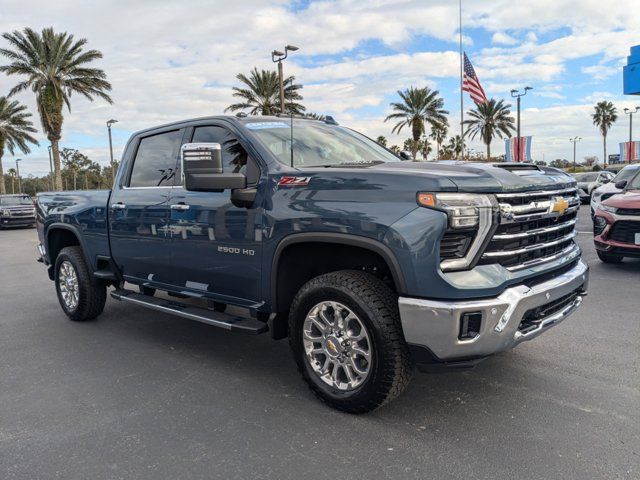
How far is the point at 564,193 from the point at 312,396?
2.21m

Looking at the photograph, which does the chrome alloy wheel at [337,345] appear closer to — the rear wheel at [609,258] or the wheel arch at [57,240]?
the wheel arch at [57,240]

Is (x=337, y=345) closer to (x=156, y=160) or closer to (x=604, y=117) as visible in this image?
(x=156, y=160)

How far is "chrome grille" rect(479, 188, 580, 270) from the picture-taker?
316 cm

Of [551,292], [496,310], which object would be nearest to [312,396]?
[496,310]

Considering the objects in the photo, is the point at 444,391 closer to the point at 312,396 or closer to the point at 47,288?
the point at 312,396

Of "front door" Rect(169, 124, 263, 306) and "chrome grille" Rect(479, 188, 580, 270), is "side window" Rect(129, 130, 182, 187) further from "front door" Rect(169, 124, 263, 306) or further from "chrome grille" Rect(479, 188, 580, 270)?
"chrome grille" Rect(479, 188, 580, 270)

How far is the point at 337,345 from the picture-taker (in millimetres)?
3453

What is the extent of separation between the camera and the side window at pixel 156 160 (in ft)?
15.9

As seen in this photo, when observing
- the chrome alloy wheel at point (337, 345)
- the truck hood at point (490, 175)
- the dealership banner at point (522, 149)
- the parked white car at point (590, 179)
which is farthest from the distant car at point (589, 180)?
the chrome alloy wheel at point (337, 345)

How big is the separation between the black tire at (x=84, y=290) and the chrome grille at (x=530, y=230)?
4310mm

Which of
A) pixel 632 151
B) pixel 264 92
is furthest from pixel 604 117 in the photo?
pixel 264 92

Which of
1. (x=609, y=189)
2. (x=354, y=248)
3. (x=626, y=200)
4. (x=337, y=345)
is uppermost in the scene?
(x=609, y=189)

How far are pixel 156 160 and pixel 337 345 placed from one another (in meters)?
2.70

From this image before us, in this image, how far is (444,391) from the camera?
12.3 feet
